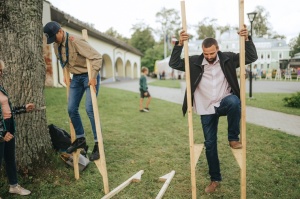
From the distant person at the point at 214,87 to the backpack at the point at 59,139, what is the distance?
2407mm

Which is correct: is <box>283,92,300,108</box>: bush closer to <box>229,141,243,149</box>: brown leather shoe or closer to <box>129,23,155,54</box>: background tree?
<box>229,141,243,149</box>: brown leather shoe

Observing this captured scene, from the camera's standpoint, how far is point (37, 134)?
402 centimetres

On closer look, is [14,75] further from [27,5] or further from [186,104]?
[186,104]

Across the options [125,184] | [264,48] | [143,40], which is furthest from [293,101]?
[143,40]

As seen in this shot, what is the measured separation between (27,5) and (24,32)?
1.39 ft

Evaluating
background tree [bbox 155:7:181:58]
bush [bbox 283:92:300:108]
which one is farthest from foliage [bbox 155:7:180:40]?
bush [bbox 283:92:300:108]

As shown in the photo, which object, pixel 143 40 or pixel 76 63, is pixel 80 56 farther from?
pixel 143 40

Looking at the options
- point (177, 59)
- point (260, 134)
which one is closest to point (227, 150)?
point (260, 134)

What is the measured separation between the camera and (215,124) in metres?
3.48

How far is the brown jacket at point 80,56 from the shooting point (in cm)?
352

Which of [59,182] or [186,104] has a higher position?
[186,104]

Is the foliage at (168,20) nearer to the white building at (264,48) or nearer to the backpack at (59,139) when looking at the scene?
the white building at (264,48)

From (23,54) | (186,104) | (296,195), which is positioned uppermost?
(23,54)

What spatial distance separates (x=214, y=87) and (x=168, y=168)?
5.89 ft
